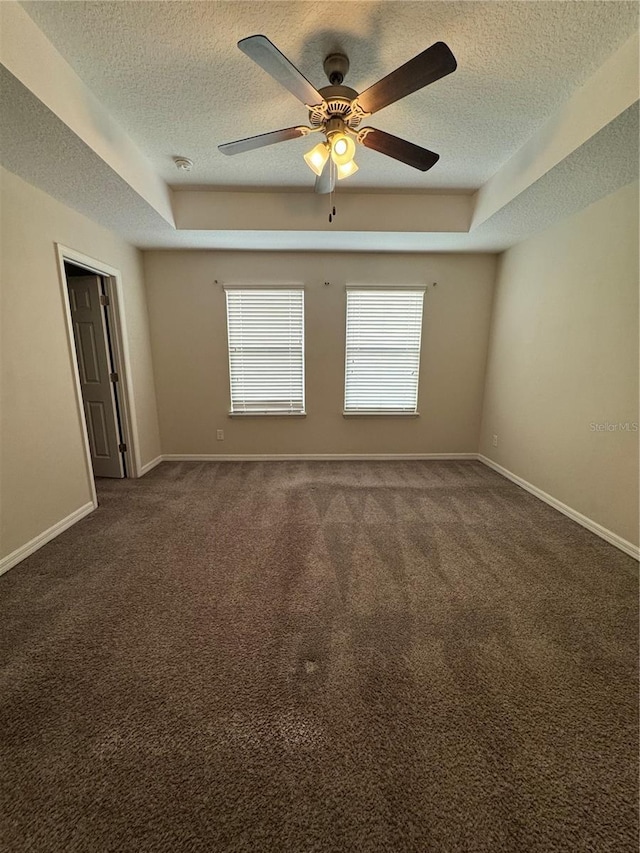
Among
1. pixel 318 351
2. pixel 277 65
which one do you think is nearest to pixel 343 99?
pixel 277 65

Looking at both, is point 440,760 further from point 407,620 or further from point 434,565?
point 434,565

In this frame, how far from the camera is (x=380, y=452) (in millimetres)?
4266

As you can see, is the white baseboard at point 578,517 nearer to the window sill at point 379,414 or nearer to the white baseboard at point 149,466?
the window sill at point 379,414

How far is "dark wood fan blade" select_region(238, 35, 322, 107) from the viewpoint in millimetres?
1178

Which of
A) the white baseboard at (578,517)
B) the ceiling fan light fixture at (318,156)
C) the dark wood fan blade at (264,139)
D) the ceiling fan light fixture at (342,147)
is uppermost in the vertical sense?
the dark wood fan blade at (264,139)

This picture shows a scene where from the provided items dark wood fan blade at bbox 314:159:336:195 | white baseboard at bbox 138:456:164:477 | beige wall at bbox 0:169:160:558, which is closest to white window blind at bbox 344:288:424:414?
dark wood fan blade at bbox 314:159:336:195

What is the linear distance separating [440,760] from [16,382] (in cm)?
310

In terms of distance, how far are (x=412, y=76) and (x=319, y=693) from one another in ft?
8.59

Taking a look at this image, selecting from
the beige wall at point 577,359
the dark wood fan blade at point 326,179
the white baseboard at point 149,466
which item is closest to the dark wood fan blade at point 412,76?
the dark wood fan blade at point 326,179

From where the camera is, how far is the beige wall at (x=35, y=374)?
2111mm

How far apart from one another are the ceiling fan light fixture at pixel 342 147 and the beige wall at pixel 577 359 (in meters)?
2.08

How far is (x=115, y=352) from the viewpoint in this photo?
3.38 m

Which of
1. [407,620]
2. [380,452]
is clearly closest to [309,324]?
[380,452]

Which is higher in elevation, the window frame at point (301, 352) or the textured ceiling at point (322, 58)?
the textured ceiling at point (322, 58)
